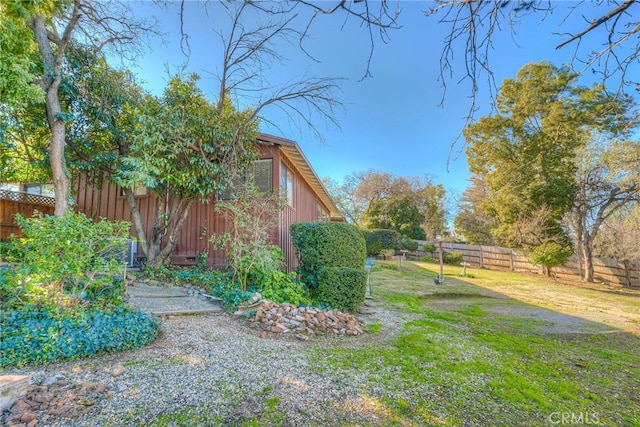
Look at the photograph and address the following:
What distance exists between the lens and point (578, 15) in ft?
6.36

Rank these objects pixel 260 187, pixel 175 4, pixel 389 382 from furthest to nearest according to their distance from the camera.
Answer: pixel 260 187 → pixel 389 382 → pixel 175 4

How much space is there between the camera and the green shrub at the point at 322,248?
5691mm

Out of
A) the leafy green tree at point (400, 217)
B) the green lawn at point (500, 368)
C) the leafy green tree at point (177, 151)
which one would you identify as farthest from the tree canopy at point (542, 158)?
the leafy green tree at point (177, 151)

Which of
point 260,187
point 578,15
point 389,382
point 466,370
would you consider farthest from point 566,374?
point 260,187

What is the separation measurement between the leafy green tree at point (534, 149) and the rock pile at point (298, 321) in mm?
13061

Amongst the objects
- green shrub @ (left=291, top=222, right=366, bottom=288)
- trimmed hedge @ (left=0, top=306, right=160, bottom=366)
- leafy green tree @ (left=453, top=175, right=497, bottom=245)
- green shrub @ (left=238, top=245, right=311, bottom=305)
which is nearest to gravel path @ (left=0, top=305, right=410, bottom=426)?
trimmed hedge @ (left=0, top=306, right=160, bottom=366)

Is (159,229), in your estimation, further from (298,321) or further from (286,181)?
(298,321)

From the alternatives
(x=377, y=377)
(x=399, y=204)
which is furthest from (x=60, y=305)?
(x=399, y=204)

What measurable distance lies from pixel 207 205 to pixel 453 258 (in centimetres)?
1582

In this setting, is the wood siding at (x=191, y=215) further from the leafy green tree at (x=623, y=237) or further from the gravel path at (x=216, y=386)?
the leafy green tree at (x=623, y=237)

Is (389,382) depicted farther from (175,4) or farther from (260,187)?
(260,187)

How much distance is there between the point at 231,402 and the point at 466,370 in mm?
2433

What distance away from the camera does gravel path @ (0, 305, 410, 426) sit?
79.0 inches

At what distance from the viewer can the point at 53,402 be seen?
6.46 feet
